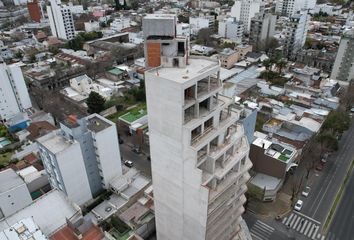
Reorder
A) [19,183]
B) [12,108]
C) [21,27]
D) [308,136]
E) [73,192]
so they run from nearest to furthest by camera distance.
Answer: [19,183] < [73,192] < [308,136] < [12,108] < [21,27]

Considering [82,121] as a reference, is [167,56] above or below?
above

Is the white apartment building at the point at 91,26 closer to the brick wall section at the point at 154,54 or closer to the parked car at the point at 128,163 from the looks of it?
the parked car at the point at 128,163

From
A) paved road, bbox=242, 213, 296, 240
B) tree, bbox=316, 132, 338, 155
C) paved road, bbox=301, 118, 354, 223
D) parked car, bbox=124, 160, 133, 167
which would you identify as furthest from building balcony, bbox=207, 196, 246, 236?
tree, bbox=316, 132, 338, 155

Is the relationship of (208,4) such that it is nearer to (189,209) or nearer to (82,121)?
(82,121)

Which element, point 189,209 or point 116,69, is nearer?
point 189,209

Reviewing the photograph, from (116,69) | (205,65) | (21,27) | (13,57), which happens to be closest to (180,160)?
(205,65)
